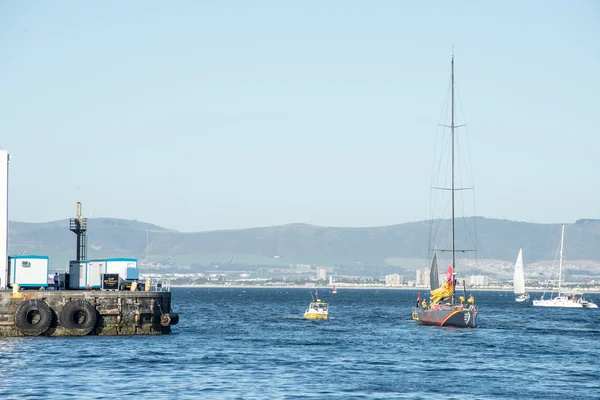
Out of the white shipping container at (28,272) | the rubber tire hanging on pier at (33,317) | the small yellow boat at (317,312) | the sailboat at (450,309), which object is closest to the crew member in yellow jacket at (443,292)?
the sailboat at (450,309)

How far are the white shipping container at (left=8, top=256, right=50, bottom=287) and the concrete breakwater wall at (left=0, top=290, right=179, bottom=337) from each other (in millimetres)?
4507

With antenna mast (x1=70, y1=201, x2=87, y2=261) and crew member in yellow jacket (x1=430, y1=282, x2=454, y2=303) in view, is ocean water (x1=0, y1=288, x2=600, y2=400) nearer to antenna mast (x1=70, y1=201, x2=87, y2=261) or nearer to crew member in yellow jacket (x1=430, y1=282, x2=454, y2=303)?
crew member in yellow jacket (x1=430, y1=282, x2=454, y2=303)

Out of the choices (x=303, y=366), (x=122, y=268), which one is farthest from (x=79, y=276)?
(x=303, y=366)

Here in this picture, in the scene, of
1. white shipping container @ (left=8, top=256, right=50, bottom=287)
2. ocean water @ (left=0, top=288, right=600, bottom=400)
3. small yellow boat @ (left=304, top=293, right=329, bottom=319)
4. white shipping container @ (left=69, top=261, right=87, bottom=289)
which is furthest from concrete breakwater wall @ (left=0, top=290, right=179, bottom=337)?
small yellow boat @ (left=304, top=293, right=329, bottom=319)

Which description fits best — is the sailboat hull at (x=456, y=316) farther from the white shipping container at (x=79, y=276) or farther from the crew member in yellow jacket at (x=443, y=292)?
the white shipping container at (x=79, y=276)

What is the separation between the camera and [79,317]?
3095 inches

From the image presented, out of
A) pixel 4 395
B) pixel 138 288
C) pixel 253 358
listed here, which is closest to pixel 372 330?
pixel 138 288

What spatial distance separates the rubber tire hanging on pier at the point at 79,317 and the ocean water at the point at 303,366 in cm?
176

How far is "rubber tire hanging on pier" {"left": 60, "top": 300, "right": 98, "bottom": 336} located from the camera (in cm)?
7794

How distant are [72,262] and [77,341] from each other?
15.3 m

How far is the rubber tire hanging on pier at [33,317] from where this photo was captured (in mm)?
76562

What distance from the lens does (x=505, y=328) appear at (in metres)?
107

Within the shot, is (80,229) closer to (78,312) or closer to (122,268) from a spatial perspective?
(122,268)

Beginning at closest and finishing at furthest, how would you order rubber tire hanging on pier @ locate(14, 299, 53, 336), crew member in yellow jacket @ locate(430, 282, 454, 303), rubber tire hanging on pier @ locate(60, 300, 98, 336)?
rubber tire hanging on pier @ locate(14, 299, 53, 336), rubber tire hanging on pier @ locate(60, 300, 98, 336), crew member in yellow jacket @ locate(430, 282, 454, 303)
